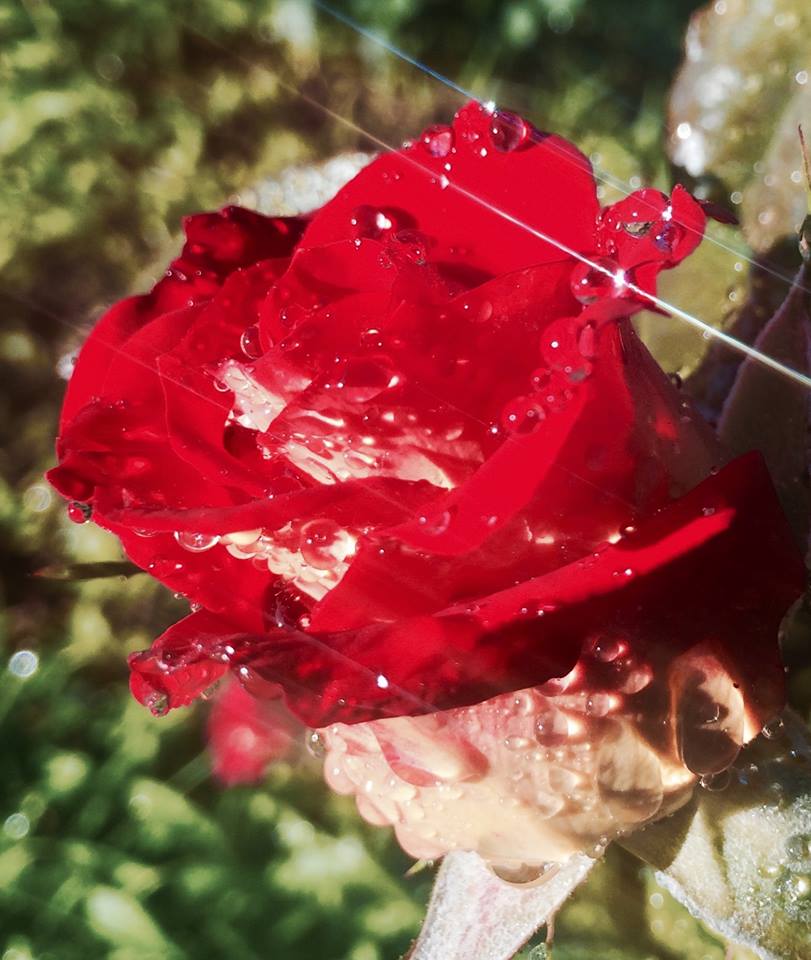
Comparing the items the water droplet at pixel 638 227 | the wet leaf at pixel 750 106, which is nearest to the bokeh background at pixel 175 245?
the wet leaf at pixel 750 106

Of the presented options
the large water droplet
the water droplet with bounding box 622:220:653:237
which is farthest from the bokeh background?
the water droplet with bounding box 622:220:653:237

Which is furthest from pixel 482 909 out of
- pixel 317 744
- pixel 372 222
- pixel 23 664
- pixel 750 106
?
pixel 23 664

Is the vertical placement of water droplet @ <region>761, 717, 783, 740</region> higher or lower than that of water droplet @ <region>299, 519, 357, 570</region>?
lower

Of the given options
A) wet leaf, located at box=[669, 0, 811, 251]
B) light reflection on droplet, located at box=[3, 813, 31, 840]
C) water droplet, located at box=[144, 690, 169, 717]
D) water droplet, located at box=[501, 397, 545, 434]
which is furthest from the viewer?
light reflection on droplet, located at box=[3, 813, 31, 840]

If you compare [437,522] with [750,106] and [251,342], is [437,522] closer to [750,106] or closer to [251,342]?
[251,342]

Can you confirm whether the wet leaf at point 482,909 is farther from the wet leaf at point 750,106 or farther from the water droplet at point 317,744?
the wet leaf at point 750,106

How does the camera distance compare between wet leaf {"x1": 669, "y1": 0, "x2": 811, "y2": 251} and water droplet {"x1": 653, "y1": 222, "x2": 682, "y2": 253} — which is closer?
water droplet {"x1": 653, "y1": 222, "x2": 682, "y2": 253}

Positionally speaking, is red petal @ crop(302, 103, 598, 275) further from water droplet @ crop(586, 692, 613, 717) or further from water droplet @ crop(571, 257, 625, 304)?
water droplet @ crop(586, 692, 613, 717)
